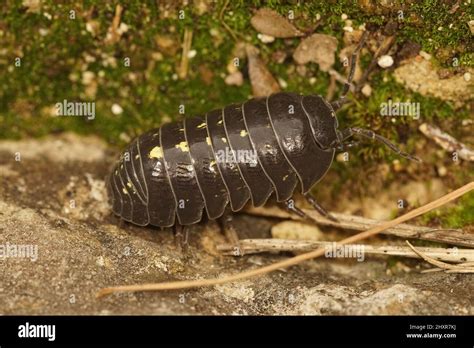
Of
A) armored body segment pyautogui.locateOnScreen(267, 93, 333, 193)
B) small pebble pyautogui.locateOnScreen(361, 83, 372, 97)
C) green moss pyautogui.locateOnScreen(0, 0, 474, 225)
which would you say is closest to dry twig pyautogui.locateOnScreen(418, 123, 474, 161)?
green moss pyautogui.locateOnScreen(0, 0, 474, 225)

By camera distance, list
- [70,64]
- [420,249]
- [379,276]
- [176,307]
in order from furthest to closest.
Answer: [70,64] → [379,276] → [420,249] → [176,307]

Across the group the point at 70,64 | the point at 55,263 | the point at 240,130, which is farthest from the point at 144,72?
the point at 55,263

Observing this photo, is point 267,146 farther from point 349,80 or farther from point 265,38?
point 265,38

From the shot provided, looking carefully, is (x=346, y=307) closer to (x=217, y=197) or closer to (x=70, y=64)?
(x=217, y=197)

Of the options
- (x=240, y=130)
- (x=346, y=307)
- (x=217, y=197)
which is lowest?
(x=346, y=307)

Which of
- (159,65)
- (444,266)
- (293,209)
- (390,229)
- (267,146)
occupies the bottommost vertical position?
(444,266)

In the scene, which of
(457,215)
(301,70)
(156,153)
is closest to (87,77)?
(156,153)
